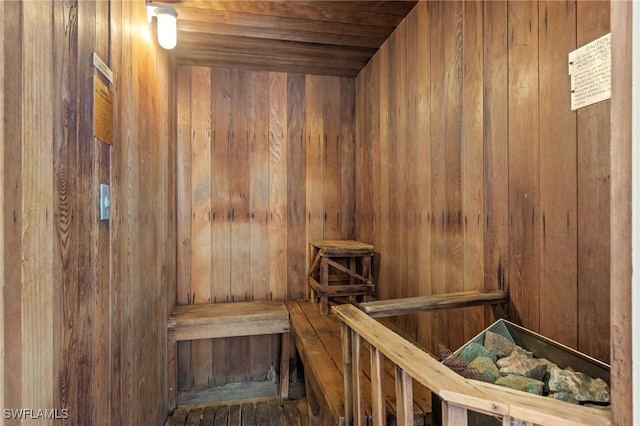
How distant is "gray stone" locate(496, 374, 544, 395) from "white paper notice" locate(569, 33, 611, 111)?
79 centimetres

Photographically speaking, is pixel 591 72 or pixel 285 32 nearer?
pixel 591 72

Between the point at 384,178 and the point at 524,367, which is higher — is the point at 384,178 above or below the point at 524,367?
above

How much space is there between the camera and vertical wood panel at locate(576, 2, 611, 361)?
0.91 m

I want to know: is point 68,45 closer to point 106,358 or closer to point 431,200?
point 106,358

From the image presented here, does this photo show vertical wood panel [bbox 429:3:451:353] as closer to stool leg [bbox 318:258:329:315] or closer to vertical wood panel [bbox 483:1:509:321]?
vertical wood panel [bbox 483:1:509:321]

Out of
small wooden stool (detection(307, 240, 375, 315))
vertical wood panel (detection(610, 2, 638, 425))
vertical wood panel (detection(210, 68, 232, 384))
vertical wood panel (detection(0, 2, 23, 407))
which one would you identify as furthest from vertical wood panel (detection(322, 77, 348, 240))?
vertical wood panel (detection(610, 2, 638, 425))

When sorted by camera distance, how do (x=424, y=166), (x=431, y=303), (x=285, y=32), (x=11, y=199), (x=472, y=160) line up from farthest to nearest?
(x=285, y=32) < (x=424, y=166) < (x=472, y=160) < (x=431, y=303) < (x=11, y=199)

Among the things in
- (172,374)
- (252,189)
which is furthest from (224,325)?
(252,189)

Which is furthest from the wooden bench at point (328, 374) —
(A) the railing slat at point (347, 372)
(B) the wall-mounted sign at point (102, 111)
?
(B) the wall-mounted sign at point (102, 111)

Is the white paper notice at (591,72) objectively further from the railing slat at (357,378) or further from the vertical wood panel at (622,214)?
the railing slat at (357,378)

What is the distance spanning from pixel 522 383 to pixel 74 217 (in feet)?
4.28

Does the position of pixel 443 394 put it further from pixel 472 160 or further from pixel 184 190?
pixel 184 190

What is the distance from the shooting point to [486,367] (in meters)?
0.92

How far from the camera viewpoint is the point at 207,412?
2.41m
